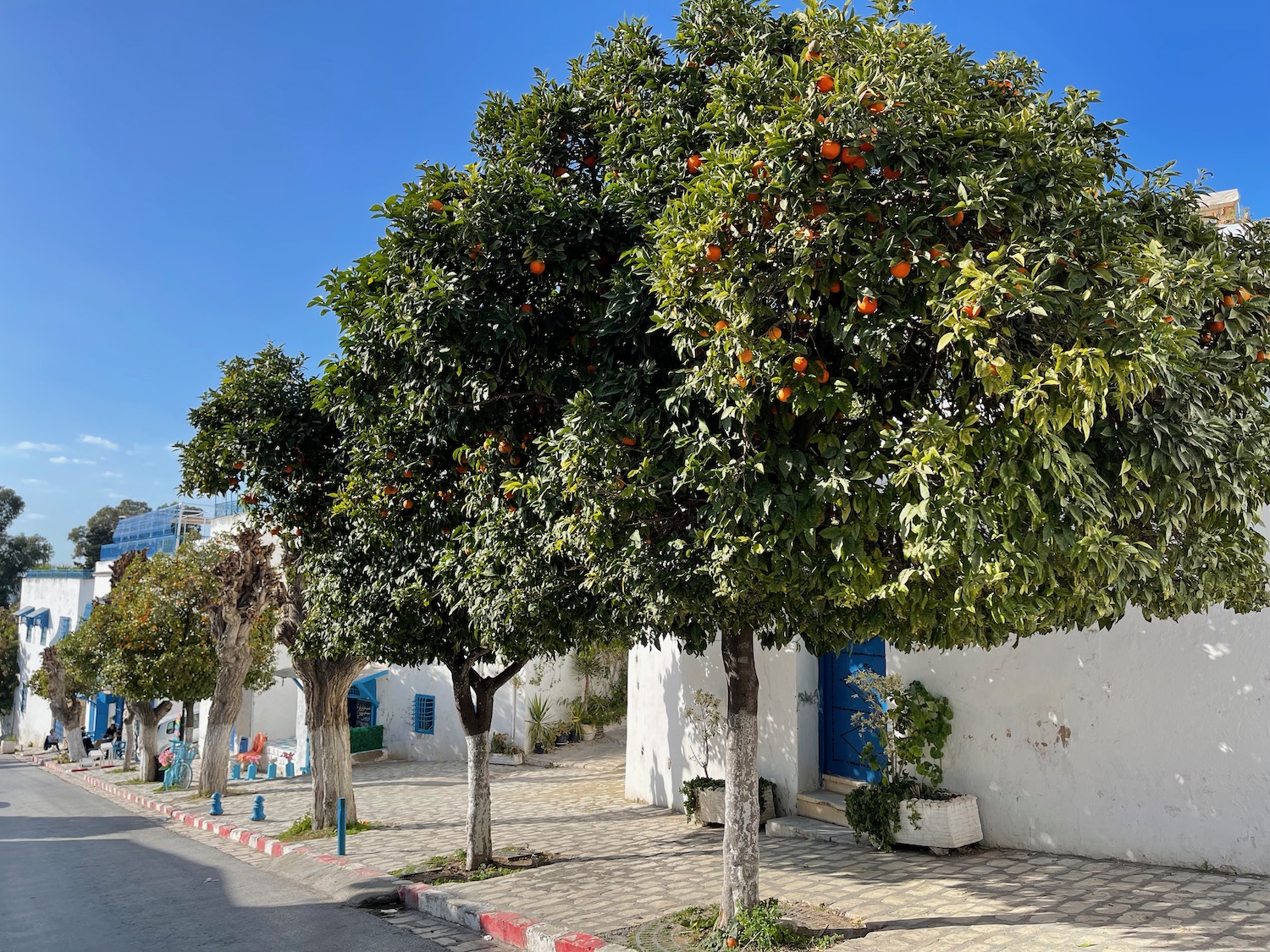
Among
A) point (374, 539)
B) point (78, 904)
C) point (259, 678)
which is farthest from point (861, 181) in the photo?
point (259, 678)

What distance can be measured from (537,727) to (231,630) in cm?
762

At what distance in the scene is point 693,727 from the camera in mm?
13617

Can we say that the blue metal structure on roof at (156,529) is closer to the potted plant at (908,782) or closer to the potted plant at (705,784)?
the potted plant at (705,784)

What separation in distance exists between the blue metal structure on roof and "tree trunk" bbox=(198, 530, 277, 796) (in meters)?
23.5

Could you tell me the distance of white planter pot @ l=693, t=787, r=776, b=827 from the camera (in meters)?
11.8

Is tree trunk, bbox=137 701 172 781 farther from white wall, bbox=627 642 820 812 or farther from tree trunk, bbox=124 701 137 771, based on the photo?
white wall, bbox=627 642 820 812

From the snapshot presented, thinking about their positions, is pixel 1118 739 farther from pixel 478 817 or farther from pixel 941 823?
pixel 478 817

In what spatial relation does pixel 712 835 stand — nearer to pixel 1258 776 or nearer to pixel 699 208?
pixel 1258 776

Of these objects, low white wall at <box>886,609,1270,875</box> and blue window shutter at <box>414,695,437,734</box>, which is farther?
A: blue window shutter at <box>414,695,437,734</box>

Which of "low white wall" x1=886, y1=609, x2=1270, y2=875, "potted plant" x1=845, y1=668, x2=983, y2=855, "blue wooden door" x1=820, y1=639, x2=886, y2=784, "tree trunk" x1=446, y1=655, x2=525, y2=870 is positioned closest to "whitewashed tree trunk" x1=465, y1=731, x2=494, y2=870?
"tree trunk" x1=446, y1=655, x2=525, y2=870

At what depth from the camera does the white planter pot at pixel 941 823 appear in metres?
9.46

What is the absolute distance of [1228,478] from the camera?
496 cm

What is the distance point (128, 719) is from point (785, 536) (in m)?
31.1

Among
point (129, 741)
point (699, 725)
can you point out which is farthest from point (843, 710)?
point (129, 741)
